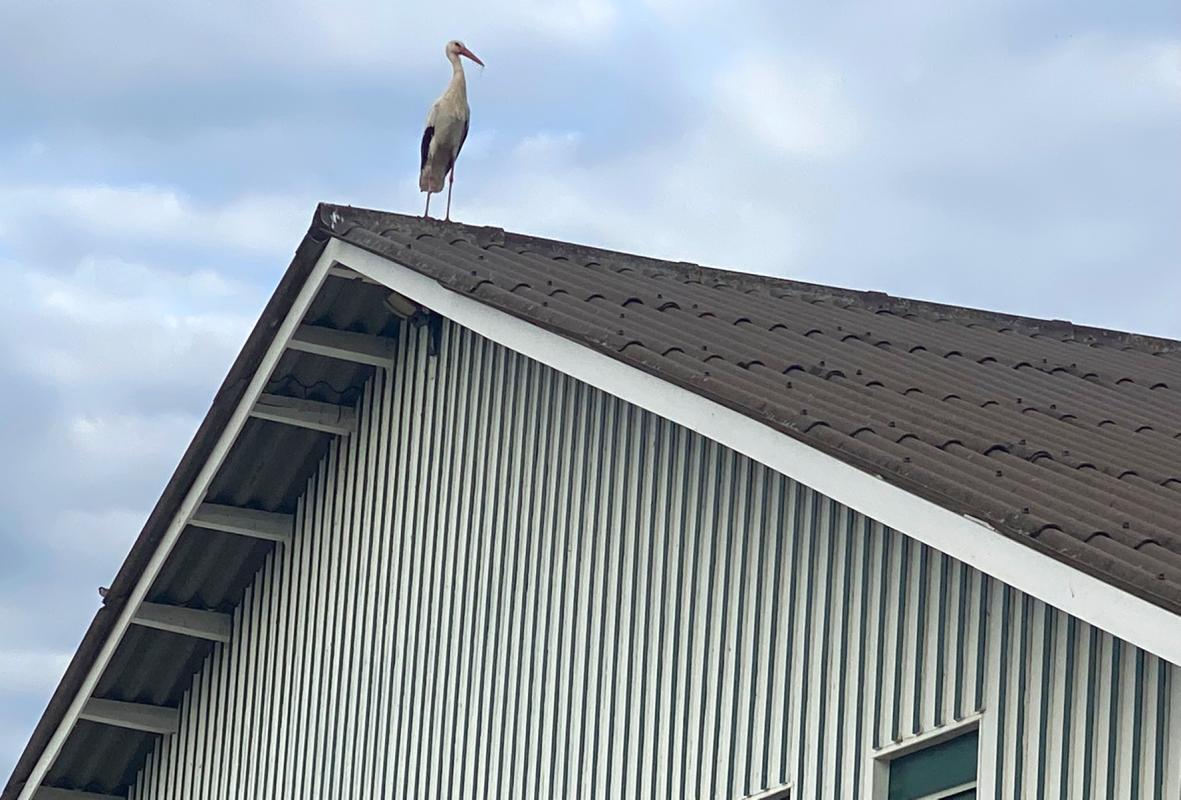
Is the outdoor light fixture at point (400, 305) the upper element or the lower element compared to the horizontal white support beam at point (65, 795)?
upper

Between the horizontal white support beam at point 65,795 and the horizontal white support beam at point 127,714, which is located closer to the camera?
the horizontal white support beam at point 127,714

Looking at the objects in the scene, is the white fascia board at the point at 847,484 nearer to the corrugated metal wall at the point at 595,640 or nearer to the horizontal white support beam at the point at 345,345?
the corrugated metal wall at the point at 595,640

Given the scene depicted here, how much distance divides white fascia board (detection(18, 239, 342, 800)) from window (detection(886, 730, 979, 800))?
17.0 ft

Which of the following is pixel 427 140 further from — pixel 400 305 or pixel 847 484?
pixel 847 484

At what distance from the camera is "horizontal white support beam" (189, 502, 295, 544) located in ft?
49.2

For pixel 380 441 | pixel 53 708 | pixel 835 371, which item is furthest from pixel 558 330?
pixel 53 708

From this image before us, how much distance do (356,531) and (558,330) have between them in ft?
13.1

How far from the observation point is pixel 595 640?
1173 cm

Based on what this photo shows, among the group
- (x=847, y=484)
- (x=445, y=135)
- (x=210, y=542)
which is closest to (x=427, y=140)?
(x=445, y=135)

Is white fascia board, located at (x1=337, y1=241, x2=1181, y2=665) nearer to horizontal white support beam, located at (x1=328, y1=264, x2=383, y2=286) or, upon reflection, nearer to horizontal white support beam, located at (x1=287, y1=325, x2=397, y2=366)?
horizontal white support beam, located at (x1=328, y1=264, x2=383, y2=286)

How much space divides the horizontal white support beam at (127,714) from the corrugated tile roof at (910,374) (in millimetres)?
4547

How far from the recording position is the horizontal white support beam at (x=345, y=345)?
554 inches

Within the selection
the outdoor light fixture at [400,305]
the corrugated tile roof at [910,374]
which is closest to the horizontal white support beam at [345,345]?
the outdoor light fixture at [400,305]

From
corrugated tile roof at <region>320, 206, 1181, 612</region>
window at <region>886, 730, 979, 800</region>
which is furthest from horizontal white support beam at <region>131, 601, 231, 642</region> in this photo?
window at <region>886, 730, 979, 800</region>
